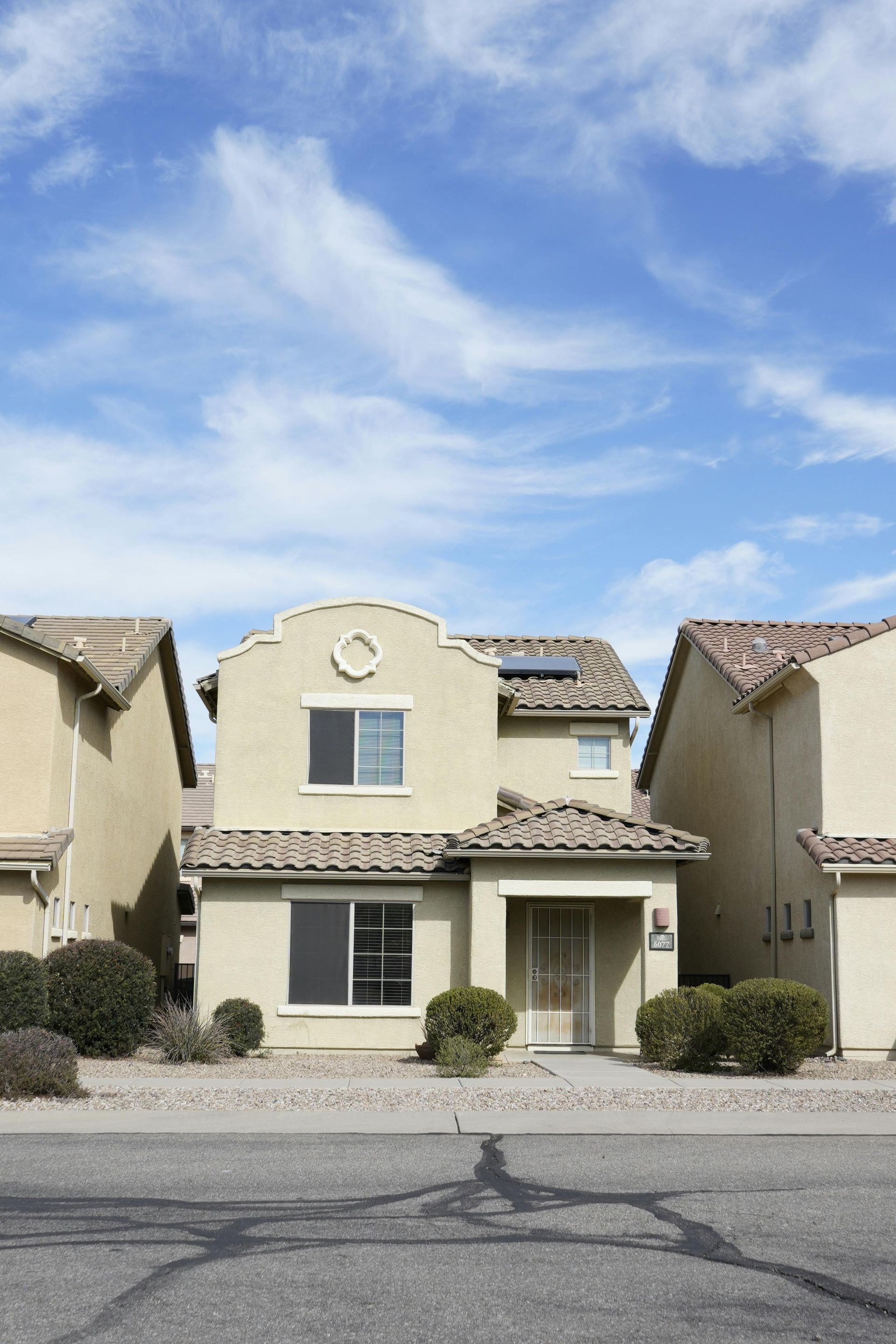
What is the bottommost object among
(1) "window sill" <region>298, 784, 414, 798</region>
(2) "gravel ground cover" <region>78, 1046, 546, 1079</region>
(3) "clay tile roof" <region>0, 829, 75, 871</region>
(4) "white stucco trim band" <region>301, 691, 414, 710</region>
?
(2) "gravel ground cover" <region>78, 1046, 546, 1079</region>

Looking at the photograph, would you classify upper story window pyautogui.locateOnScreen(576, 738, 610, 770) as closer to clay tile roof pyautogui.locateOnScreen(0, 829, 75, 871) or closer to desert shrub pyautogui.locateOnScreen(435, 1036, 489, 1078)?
desert shrub pyautogui.locateOnScreen(435, 1036, 489, 1078)

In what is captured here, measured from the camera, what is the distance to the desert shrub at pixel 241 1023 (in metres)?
19.1

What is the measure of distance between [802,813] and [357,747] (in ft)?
24.3

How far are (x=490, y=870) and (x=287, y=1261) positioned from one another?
13796mm

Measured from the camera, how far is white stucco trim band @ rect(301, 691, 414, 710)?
22344mm

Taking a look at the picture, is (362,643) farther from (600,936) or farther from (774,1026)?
(774,1026)

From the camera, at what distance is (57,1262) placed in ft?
22.4

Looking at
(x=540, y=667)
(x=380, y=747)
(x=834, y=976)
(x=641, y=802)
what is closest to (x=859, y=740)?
(x=834, y=976)

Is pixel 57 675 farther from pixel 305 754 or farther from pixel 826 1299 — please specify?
pixel 826 1299

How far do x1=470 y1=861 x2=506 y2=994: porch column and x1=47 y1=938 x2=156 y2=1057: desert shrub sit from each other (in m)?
4.90

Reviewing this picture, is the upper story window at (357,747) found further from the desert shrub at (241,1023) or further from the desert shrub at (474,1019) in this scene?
the desert shrub at (474,1019)

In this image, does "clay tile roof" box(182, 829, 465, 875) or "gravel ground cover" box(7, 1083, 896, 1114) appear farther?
"clay tile roof" box(182, 829, 465, 875)

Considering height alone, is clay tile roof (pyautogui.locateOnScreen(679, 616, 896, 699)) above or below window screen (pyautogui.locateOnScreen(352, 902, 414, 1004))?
above

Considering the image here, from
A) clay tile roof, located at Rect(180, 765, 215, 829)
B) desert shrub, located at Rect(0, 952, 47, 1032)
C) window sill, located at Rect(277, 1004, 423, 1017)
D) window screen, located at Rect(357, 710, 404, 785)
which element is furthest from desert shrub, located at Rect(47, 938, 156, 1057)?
clay tile roof, located at Rect(180, 765, 215, 829)
